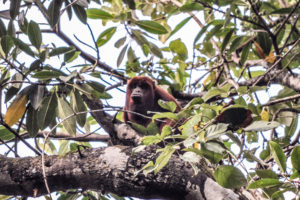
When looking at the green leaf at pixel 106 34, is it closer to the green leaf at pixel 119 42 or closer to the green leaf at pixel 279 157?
the green leaf at pixel 119 42

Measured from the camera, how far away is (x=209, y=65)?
16.8 ft

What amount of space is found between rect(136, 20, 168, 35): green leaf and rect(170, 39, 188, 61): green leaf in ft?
1.81

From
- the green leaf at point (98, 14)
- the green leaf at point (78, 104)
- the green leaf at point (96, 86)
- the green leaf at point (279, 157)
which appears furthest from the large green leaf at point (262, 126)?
the green leaf at point (98, 14)

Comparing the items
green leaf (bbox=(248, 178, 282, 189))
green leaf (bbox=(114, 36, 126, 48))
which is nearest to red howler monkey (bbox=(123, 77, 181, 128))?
green leaf (bbox=(114, 36, 126, 48))

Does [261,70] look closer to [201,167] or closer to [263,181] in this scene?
[201,167]

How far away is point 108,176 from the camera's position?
2498 mm

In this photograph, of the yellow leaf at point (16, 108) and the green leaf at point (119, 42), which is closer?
the yellow leaf at point (16, 108)

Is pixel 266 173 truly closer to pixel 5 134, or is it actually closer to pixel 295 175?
pixel 295 175

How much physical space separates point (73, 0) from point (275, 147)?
6.37ft

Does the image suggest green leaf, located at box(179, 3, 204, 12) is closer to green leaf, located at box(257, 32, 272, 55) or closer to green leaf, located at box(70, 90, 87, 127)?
green leaf, located at box(257, 32, 272, 55)

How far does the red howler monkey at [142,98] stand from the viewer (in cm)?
553

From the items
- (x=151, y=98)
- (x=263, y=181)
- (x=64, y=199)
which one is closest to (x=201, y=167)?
(x=263, y=181)

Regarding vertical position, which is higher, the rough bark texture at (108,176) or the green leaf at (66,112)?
the green leaf at (66,112)

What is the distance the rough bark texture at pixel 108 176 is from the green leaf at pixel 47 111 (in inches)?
12.8
